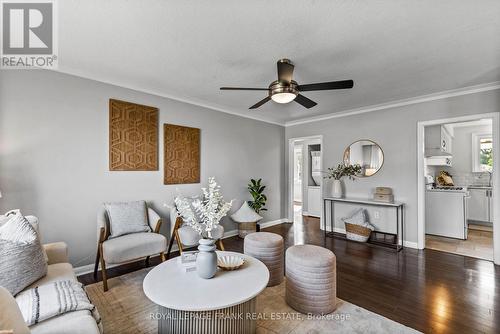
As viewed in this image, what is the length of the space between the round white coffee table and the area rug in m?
0.13

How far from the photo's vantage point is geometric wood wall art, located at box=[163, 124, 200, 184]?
12.3 ft

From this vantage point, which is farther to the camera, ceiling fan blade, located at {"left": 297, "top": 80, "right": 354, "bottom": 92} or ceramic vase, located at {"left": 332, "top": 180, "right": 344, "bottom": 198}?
ceramic vase, located at {"left": 332, "top": 180, "right": 344, "bottom": 198}

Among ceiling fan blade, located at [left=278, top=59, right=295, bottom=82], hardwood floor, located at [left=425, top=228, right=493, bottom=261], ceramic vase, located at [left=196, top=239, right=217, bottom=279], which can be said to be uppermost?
ceiling fan blade, located at [left=278, top=59, right=295, bottom=82]

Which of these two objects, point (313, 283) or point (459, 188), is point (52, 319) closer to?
point (313, 283)

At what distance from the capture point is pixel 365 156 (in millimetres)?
4562

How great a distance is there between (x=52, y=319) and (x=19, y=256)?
0.57m

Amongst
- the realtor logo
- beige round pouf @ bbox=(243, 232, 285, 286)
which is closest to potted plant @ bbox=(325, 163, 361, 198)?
beige round pouf @ bbox=(243, 232, 285, 286)

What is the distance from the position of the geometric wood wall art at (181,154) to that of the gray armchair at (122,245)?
37.6 inches

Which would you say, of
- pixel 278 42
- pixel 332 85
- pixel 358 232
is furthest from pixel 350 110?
pixel 278 42

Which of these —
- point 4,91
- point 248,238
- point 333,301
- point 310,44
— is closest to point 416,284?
point 333,301

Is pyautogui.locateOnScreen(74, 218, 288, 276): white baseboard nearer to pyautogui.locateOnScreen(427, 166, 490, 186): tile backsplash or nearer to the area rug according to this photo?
the area rug

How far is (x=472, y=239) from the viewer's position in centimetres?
435

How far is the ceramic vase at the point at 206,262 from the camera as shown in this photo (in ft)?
5.84

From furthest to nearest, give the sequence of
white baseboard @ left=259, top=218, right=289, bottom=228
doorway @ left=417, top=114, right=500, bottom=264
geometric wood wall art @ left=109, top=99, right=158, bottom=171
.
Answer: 1. white baseboard @ left=259, top=218, right=289, bottom=228
2. doorway @ left=417, top=114, right=500, bottom=264
3. geometric wood wall art @ left=109, top=99, right=158, bottom=171
